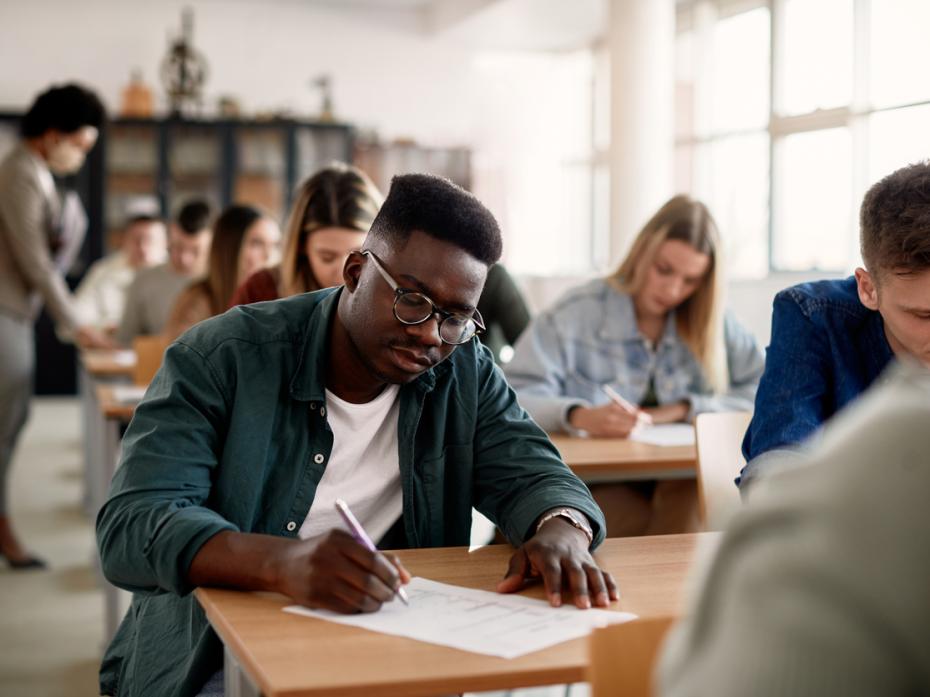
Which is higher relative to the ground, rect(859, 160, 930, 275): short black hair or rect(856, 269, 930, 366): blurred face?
rect(859, 160, 930, 275): short black hair

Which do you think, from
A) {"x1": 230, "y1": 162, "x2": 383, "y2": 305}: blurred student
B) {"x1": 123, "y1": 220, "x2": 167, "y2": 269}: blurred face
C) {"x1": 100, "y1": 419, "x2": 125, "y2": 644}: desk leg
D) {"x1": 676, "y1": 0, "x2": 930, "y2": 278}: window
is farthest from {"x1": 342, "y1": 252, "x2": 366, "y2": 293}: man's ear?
{"x1": 123, "y1": 220, "x2": 167, "y2": 269}: blurred face

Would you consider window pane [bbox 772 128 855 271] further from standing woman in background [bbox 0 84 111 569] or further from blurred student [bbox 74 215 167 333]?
standing woman in background [bbox 0 84 111 569]

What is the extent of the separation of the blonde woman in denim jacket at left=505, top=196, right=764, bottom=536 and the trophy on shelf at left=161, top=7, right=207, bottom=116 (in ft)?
23.7

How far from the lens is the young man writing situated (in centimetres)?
137

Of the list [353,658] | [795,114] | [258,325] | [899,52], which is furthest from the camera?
[795,114]

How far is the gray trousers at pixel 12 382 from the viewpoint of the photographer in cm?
424

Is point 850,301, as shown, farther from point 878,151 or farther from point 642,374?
point 878,151

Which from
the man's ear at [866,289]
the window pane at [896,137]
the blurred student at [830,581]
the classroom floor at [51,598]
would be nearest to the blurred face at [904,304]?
the man's ear at [866,289]

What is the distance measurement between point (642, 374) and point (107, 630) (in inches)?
70.7

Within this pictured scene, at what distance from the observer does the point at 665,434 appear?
9.76 ft

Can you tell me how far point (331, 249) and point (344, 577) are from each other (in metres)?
1.80

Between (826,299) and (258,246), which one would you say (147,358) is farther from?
(826,299)

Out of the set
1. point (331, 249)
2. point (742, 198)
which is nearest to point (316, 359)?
point (331, 249)

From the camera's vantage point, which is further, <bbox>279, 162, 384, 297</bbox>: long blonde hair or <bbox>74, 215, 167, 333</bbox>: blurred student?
<bbox>74, 215, 167, 333</bbox>: blurred student
